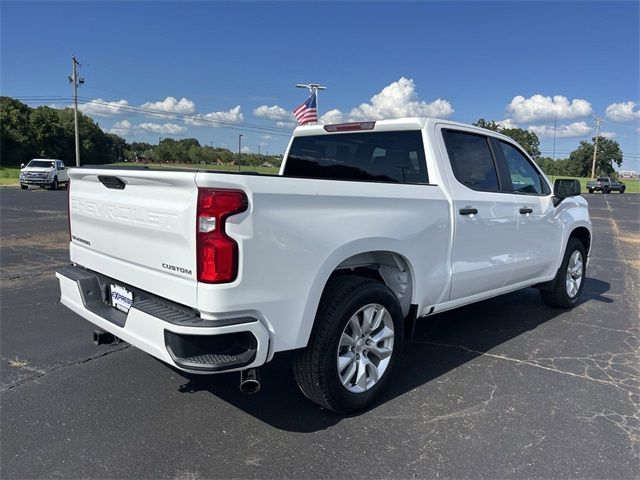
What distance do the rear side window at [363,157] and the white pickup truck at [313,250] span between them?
12 mm

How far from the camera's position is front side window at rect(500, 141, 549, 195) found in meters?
4.92

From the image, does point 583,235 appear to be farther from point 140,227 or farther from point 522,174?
point 140,227

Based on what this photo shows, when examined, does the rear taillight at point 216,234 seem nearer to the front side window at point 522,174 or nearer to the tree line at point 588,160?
the front side window at point 522,174

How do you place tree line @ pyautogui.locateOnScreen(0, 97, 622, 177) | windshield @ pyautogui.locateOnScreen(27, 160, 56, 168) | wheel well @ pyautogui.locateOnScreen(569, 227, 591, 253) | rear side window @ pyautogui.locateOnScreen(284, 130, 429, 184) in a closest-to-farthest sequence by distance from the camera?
rear side window @ pyautogui.locateOnScreen(284, 130, 429, 184) < wheel well @ pyautogui.locateOnScreen(569, 227, 591, 253) < windshield @ pyautogui.locateOnScreen(27, 160, 56, 168) < tree line @ pyautogui.locateOnScreen(0, 97, 622, 177)

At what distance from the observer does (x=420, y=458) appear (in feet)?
9.40

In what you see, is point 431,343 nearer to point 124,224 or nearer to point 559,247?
point 559,247

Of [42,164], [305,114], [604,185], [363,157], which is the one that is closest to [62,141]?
[42,164]

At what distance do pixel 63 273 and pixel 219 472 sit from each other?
194 cm

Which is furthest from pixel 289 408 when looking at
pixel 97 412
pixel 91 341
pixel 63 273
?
pixel 91 341

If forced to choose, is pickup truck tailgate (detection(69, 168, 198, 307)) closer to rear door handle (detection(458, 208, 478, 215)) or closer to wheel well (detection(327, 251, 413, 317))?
wheel well (detection(327, 251, 413, 317))

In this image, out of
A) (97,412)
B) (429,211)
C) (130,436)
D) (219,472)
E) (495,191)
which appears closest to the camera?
(219,472)

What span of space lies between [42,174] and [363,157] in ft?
96.3

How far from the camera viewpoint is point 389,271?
3.75 metres

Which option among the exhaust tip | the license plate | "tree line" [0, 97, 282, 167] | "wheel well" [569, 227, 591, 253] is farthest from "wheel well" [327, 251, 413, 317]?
"tree line" [0, 97, 282, 167]
